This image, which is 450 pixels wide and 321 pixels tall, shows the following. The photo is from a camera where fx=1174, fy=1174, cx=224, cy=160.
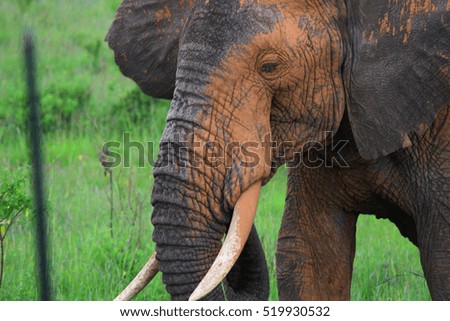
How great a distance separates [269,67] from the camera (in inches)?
151

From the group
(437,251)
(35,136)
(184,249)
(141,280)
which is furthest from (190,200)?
(437,251)

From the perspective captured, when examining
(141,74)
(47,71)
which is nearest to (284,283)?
(141,74)

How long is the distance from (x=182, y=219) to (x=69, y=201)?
2732 mm

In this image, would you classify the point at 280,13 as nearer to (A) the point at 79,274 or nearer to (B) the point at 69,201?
(A) the point at 79,274

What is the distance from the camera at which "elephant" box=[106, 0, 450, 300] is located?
148 inches

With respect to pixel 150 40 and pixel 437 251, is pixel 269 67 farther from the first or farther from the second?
pixel 437 251

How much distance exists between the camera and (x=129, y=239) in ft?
18.6

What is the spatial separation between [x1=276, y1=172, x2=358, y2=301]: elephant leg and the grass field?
2.15 ft

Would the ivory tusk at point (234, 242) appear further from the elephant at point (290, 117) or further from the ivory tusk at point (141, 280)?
the ivory tusk at point (141, 280)

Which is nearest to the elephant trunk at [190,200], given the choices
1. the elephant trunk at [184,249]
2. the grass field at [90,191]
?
the elephant trunk at [184,249]

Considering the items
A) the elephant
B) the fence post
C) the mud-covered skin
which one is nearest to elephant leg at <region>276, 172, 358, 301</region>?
the mud-covered skin

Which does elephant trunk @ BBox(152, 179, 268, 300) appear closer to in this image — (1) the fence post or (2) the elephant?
(2) the elephant

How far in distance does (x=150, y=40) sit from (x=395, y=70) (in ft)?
3.54

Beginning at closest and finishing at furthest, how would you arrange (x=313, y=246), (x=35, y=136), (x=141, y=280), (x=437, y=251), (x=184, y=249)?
(x=35, y=136) < (x=184, y=249) < (x=141, y=280) < (x=437, y=251) < (x=313, y=246)
